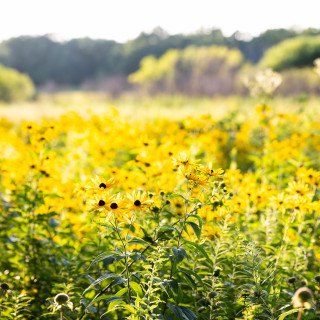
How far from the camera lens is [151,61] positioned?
2962 centimetres

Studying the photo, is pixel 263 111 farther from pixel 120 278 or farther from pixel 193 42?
pixel 193 42

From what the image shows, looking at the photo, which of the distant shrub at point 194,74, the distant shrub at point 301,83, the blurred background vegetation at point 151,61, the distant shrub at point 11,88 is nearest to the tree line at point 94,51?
the blurred background vegetation at point 151,61

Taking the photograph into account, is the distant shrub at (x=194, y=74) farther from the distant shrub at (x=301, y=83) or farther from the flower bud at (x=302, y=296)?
the flower bud at (x=302, y=296)

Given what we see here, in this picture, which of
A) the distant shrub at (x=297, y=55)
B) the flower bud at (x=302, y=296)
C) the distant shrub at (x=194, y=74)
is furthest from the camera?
the distant shrub at (x=297, y=55)

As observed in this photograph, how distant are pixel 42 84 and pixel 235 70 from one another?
2776 cm

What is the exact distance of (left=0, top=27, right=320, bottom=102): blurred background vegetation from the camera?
24.5 metres

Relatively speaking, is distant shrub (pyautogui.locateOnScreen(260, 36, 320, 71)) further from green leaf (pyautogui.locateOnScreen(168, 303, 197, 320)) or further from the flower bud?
the flower bud

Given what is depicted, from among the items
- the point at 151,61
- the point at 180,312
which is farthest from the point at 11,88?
the point at 180,312

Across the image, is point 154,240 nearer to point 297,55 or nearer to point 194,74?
point 194,74

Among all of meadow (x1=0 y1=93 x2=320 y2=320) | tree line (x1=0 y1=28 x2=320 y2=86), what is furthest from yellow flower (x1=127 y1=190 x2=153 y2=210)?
tree line (x1=0 y1=28 x2=320 y2=86)

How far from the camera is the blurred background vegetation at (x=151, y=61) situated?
2445 centimetres

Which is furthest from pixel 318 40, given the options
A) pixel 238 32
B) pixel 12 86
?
pixel 12 86

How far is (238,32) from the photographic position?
1853 inches

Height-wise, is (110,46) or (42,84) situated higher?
(110,46)
